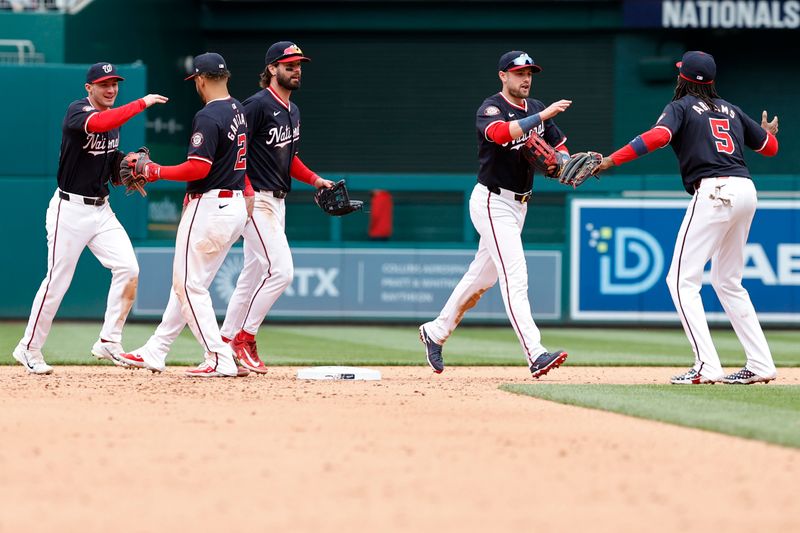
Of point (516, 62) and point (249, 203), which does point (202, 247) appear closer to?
point (249, 203)

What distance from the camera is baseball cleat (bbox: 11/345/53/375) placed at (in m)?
8.50

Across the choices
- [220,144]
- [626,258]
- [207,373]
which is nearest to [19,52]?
[626,258]

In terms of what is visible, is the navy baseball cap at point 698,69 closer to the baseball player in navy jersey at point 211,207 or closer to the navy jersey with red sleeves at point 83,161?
the baseball player in navy jersey at point 211,207

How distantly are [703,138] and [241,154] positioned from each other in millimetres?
2831

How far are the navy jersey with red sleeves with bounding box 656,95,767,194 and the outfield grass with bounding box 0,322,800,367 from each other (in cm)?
291

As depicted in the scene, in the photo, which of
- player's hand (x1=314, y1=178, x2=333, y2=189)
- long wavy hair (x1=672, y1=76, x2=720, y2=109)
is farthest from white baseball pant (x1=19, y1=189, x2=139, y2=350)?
long wavy hair (x1=672, y1=76, x2=720, y2=109)

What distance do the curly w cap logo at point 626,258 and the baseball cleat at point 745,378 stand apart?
736 cm

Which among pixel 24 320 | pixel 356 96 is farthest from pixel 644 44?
pixel 24 320

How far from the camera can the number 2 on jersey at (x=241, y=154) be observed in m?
8.16

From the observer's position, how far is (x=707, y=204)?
26.0 ft

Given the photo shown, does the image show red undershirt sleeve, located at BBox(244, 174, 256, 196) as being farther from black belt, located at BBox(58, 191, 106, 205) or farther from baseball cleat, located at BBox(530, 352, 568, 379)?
baseball cleat, located at BBox(530, 352, 568, 379)

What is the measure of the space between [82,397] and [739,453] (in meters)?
3.66

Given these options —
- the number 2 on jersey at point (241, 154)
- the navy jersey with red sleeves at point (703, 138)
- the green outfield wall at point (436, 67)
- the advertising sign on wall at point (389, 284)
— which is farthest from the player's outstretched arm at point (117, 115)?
the green outfield wall at point (436, 67)

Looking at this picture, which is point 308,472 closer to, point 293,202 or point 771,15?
point 293,202
